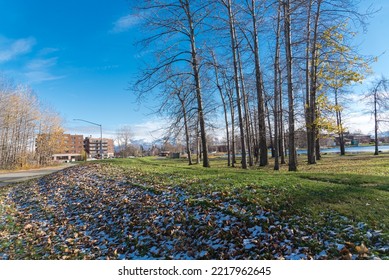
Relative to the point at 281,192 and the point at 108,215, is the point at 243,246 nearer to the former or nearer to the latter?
the point at 281,192

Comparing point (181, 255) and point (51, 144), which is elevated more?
point (51, 144)

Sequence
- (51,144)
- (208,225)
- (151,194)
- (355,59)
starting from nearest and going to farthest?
(208,225) < (151,194) < (355,59) < (51,144)

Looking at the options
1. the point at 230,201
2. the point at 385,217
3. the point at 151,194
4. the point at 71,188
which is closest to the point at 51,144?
the point at 71,188

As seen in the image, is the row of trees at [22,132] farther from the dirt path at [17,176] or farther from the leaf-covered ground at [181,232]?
the leaf-covered ground at [181,232]

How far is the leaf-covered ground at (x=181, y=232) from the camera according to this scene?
3.86 meters

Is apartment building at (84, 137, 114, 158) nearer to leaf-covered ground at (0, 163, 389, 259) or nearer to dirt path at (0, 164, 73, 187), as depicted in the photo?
dirt path at (0, 164, 73, 187)

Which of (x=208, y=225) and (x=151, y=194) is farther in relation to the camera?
(x=151, y=194)

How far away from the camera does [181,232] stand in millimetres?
4996

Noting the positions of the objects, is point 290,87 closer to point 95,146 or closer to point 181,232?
point 181,232

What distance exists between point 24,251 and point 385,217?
7837 mm

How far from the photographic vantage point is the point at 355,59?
42.2 ft

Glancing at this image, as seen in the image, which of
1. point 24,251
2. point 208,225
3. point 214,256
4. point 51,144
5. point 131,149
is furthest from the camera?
point 131,149

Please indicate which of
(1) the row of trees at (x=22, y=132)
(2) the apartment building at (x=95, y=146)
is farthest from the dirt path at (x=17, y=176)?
(2) the apartment building at (x=95, y=146)

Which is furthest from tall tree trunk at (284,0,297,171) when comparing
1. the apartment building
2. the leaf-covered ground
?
the apartment building
